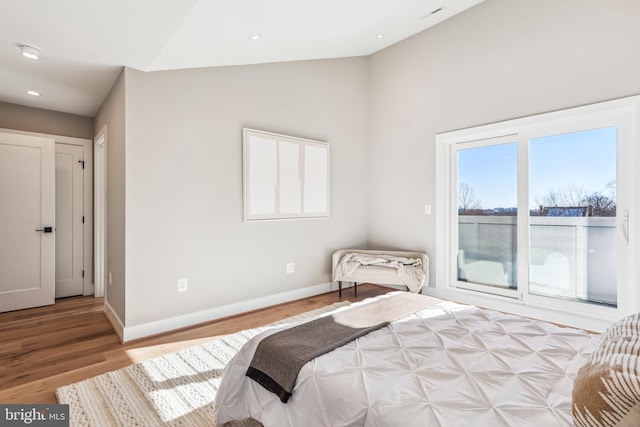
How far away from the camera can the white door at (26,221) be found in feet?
11.4

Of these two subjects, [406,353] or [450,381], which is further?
[406,353]

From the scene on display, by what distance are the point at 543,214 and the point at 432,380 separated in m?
2.74

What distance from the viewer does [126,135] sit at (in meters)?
2.65

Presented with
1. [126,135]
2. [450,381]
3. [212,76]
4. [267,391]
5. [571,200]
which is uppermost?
[212,76]

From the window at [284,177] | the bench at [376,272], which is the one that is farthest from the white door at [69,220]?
the bench at [376,272]

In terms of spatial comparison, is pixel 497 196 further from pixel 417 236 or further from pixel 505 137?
pixel 417 236

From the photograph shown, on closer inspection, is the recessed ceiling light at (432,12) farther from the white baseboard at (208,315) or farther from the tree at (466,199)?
the white baseboard at (208,315)

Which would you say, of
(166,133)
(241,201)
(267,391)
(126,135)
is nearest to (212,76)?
(166,133)

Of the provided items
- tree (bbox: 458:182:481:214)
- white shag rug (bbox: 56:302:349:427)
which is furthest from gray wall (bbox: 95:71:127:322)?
tree (bbox: 458:182:481:214)

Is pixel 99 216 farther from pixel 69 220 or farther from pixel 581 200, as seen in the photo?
pixel 581 200

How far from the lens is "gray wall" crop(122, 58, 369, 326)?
2732 mm

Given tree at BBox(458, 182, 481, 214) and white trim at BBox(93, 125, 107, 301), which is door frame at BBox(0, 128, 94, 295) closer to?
white trim at BBox(93, 125, 107, 301)

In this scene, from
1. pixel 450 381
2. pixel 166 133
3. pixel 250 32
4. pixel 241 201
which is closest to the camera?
pixel 450 381

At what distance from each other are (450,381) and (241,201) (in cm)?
265
